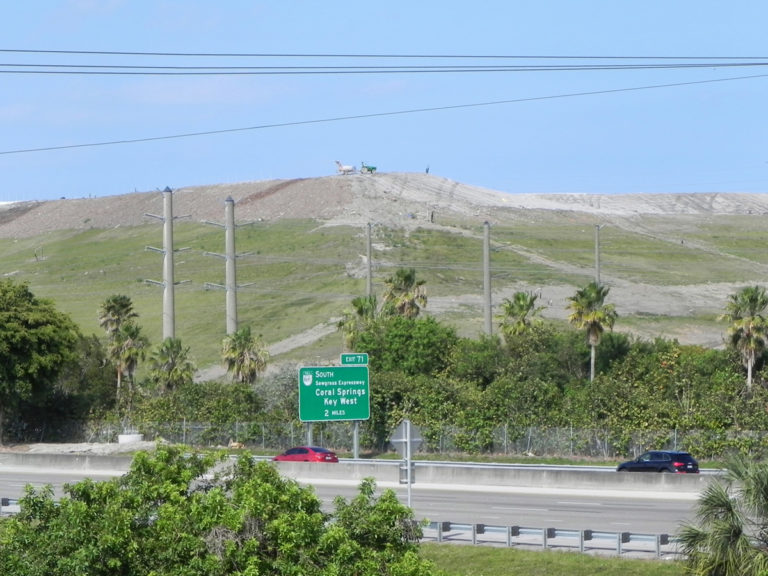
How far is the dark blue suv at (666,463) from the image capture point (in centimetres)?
4312

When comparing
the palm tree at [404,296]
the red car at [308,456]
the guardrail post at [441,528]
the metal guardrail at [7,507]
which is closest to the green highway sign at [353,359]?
the red car at [308,456]

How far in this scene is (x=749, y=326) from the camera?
212 ft

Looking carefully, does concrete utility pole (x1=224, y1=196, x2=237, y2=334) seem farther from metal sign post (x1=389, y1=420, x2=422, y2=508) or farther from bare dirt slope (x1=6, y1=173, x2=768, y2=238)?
bare dirt slope (x1=6, y1=173, x2=768, y2=238)

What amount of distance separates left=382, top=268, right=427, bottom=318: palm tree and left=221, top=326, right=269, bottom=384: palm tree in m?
11.8

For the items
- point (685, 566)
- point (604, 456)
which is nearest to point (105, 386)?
point (604, 456)

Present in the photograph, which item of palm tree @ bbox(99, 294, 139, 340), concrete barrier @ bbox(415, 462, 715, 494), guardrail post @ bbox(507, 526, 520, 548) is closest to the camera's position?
guardrail post @ bbox(507, 526, 520, 548)

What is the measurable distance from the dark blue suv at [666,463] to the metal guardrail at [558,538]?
1663 centimetres

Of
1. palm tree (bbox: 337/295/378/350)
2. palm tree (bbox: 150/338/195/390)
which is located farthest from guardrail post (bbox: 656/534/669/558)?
palm tree (bbox: 337/295/378/350)

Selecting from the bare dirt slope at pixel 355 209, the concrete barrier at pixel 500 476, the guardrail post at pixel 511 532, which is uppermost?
the bare dirt slope at pixel 355 209

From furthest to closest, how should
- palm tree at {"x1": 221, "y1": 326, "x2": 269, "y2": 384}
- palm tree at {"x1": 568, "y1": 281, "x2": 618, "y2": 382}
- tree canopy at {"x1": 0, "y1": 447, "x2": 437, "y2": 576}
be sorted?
1. palm tree at {"x1": 221, "y1": 326, "x2": 269, "y2": 384}
2. palm tree at {"x1": 568, "y1": 281, "x2": 618, "y2": 382}
3. tree canopy at {"x1": 0, "y1": 447, "x2": 437, "y2": 576}

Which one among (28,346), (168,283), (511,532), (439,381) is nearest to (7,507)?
(511,532)

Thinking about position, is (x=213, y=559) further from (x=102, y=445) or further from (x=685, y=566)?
(x=102, y=445)

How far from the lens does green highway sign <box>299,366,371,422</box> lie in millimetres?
42688

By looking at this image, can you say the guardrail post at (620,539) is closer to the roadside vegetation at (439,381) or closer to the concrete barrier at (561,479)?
the concrete barrier at (561,479)
